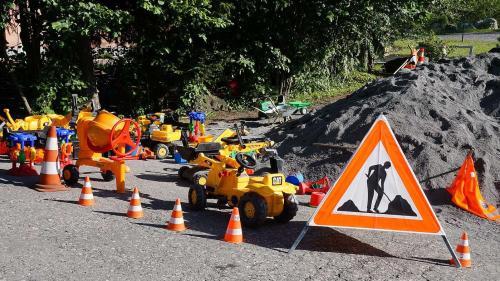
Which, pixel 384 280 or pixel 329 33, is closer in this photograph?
pixel 384 280

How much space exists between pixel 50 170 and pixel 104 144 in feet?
3.23

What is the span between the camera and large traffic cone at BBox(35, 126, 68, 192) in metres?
9.38

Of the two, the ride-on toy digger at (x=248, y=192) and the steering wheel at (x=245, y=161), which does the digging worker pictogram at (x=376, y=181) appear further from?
the steering wheel at (x=245, y=161)

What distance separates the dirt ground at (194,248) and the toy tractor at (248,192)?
0.18 m

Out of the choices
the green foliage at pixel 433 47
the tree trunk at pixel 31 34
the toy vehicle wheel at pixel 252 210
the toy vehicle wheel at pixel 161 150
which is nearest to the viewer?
the toy vehicle wheel at pixel 252 210

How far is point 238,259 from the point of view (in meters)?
6.54

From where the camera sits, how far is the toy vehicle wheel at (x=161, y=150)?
13297 millimetres

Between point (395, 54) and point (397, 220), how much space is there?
29.8 meters

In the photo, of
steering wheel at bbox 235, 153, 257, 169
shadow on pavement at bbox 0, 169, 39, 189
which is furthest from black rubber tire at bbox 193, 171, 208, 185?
shadow on pavement at bbox 0, 169, 39, 189

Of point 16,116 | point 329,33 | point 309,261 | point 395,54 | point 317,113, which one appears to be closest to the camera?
point 309,261

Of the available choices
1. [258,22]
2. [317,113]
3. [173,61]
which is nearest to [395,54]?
[258,22]

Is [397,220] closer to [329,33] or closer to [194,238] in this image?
[194,238]

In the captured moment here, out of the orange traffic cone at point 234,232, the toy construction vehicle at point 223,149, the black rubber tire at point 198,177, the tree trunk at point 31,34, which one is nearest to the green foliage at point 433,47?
the tree trunk at point 31,34

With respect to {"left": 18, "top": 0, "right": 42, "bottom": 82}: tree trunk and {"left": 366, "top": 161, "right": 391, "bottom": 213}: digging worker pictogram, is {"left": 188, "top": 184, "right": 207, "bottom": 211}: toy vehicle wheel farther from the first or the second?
{"left": 18, "top": 0, "right": 42, "bottom": 82}: tree trunk
